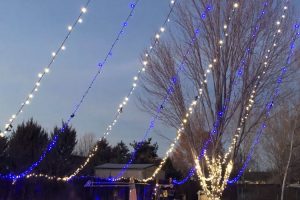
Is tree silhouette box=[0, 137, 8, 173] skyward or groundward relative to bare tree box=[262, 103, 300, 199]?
groundward

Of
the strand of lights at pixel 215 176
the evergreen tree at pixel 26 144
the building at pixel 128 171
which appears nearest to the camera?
the strand of lights at pixel 215 176

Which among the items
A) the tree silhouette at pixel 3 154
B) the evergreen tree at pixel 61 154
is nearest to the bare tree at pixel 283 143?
the evergreen tree at pixel 61 154

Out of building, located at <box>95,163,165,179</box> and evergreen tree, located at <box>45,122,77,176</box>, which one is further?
building, located at <box>95,163,165,179</box>

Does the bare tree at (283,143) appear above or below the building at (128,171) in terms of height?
above

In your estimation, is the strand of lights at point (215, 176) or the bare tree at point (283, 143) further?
the bare tree at point (283, 143)

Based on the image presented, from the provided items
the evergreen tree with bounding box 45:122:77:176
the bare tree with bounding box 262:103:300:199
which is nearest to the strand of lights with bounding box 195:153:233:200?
the bare tree with bounding box 262:103:300:199

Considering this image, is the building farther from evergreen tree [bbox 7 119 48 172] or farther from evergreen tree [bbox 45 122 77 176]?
evergreen tree [bbox 7 119 48 172]

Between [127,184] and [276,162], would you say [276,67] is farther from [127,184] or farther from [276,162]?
[276,162]

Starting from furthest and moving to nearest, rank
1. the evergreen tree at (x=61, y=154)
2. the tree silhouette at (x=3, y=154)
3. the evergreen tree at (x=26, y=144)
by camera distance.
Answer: the evergreen tree at (x=61, y=154) → the evergreen tree at (x=26, y=144) → the tree silhouette at (x=3, y=154)

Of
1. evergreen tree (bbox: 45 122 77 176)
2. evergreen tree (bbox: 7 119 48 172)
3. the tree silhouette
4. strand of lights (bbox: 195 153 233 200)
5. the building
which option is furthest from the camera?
the building

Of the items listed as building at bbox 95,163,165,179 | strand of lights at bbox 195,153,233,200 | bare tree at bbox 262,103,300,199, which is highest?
bare tree at bbox 262,103,300,199

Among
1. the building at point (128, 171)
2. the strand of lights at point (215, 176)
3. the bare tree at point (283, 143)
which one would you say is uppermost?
the bare tree at point (283, 143)

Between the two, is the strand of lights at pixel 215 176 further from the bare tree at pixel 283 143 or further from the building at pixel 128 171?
the building at pixel 128 171

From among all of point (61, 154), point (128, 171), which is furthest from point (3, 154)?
point (128, 171)
